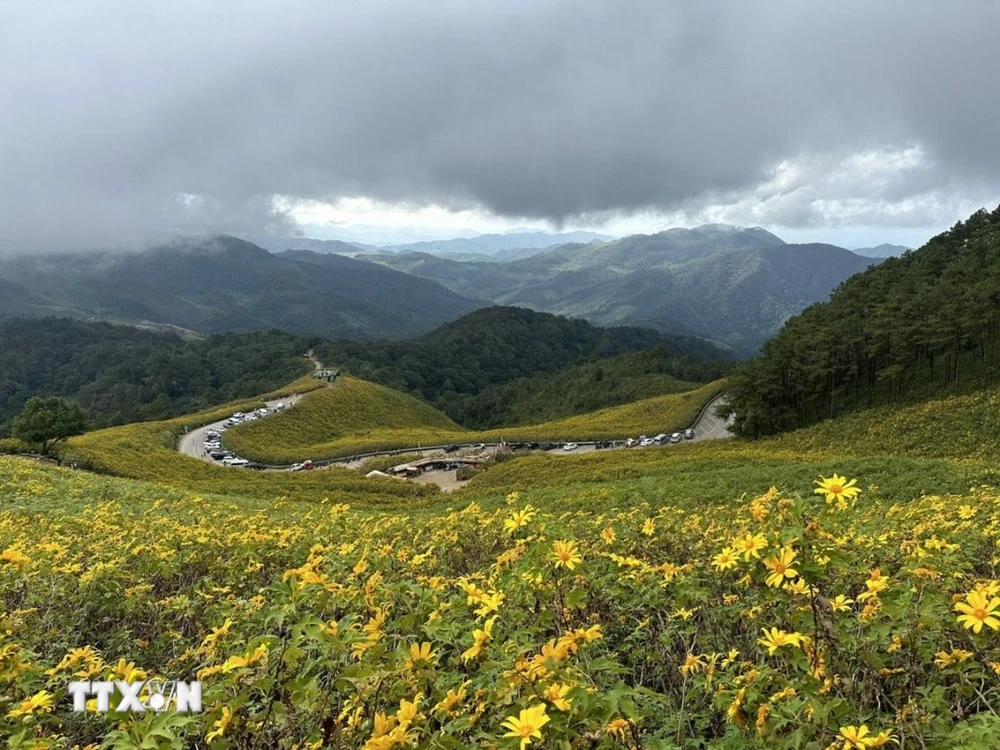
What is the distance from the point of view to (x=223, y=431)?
171 ft

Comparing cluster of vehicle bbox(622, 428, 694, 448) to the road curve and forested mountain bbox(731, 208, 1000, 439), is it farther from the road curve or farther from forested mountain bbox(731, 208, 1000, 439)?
forested mountain bbox(731, 208, 1000, 439)

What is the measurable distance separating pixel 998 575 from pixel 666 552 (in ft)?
7.63

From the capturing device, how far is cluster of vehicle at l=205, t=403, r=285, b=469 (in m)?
44.4

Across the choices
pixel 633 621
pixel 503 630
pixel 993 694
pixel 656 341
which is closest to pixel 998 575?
pixel 993 694

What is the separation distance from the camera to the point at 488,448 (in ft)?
150

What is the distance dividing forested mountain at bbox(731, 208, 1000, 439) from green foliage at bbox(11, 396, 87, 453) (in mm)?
41479

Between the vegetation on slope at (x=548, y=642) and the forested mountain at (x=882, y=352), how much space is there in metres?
35.9

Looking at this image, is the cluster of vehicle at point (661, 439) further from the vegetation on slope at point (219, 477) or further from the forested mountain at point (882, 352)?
the vegetation on slope at point (219, 477)

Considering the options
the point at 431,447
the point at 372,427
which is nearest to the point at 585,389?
the point at 372,427

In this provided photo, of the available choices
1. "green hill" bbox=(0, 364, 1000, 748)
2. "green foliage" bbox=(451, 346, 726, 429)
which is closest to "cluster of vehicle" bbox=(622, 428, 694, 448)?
"green foliage" bbox=(451, 346, 726, 429)

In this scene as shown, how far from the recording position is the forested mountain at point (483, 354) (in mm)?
109125

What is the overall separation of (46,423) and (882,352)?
52.1m

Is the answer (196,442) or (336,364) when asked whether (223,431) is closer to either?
(196,442)

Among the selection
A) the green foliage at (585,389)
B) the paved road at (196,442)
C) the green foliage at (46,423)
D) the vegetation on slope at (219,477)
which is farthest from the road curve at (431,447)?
the green foliage at (585,389)
